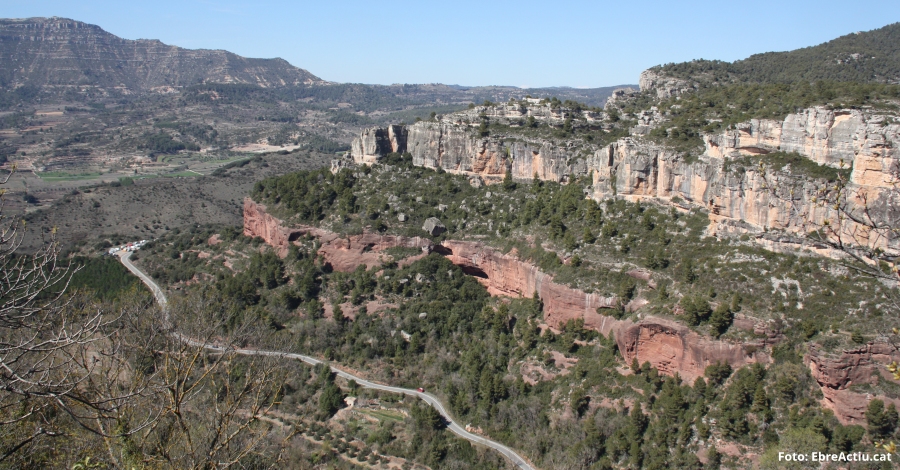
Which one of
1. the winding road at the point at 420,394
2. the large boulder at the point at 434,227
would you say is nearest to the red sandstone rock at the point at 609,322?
the large boulder at the point at 434,227

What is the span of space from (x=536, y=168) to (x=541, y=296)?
1745cm

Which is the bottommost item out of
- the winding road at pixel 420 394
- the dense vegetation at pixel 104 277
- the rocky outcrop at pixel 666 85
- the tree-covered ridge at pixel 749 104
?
the winding road at pixel 420 394

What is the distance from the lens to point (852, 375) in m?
33.5

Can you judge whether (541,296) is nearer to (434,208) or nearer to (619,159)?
(619,159)

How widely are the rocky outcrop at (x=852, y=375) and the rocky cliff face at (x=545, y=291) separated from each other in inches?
154

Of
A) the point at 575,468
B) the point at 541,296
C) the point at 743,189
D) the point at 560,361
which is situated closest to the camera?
the point at 575,468

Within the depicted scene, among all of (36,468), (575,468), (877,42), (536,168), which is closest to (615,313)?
(575,468)

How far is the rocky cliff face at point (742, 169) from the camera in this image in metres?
36.8

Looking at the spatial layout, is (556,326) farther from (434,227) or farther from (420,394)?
(434,227)

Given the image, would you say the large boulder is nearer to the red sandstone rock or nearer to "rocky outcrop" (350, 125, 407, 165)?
the red sandstone rock

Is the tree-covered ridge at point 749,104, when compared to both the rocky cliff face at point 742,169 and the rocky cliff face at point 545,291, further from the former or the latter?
the rocky cliff face at point 545,291

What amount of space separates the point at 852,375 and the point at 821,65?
182 feet

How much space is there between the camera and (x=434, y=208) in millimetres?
65438

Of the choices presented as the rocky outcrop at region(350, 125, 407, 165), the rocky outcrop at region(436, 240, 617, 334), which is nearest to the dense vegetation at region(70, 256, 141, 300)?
the rocky outcrop at region(350, 125, 407, 165)
